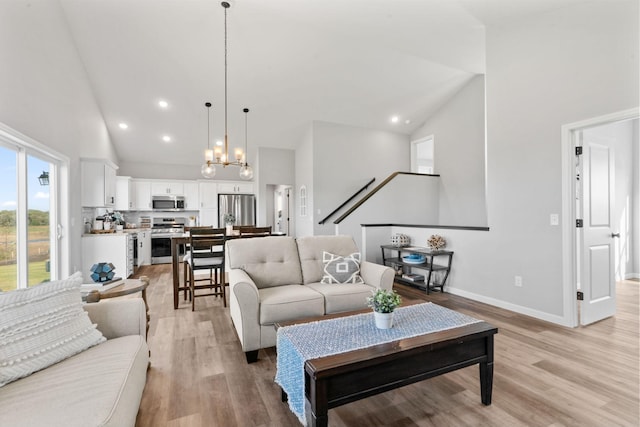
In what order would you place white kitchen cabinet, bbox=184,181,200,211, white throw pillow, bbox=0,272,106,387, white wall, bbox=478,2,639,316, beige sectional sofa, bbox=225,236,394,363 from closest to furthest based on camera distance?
white throw pillow, bbox=0,272,106,387, beige sectional sofa, bbox=225,236,394,363, white wall, bbox=478,2,639,316, white kitchen cabinet, bbox=184,181,200,211

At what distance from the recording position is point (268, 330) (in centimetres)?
247

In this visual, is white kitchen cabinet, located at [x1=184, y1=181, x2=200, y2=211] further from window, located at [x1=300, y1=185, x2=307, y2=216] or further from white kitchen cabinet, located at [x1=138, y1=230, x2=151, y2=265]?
window, located at [x1=300, y1=185, x2=307, y2=216]

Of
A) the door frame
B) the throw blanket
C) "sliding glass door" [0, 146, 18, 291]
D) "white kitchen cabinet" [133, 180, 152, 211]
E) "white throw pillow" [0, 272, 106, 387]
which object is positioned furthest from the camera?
"white kitchen cabinet" [133, 180, 152, 211]

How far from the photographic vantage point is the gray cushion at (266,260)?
9.61 feet

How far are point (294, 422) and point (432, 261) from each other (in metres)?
3.16

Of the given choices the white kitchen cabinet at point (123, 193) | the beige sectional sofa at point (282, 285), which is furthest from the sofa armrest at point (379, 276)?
the white kitchen cabinet at point (123, 193)

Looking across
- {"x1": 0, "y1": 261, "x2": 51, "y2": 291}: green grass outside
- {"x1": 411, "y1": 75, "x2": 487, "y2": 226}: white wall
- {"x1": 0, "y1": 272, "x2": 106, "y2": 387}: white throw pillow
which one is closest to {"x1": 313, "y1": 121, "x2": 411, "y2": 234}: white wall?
{"x1": 411, "y1": 75, "x2": 487, "y2": 226}: white wall

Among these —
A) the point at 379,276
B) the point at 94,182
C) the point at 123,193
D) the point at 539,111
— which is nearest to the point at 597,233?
the point at 539,111

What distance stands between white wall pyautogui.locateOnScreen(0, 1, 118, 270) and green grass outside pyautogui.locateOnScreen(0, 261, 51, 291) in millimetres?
604

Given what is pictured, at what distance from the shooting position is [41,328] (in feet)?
4.80

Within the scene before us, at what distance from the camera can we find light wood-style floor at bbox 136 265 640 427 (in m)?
1.74

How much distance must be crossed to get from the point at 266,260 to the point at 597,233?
3572 millimetres

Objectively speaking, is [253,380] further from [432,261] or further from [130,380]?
[432,261]

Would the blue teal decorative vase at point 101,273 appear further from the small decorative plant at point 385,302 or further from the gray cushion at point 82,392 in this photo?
the small decorative plant at point 385,302
